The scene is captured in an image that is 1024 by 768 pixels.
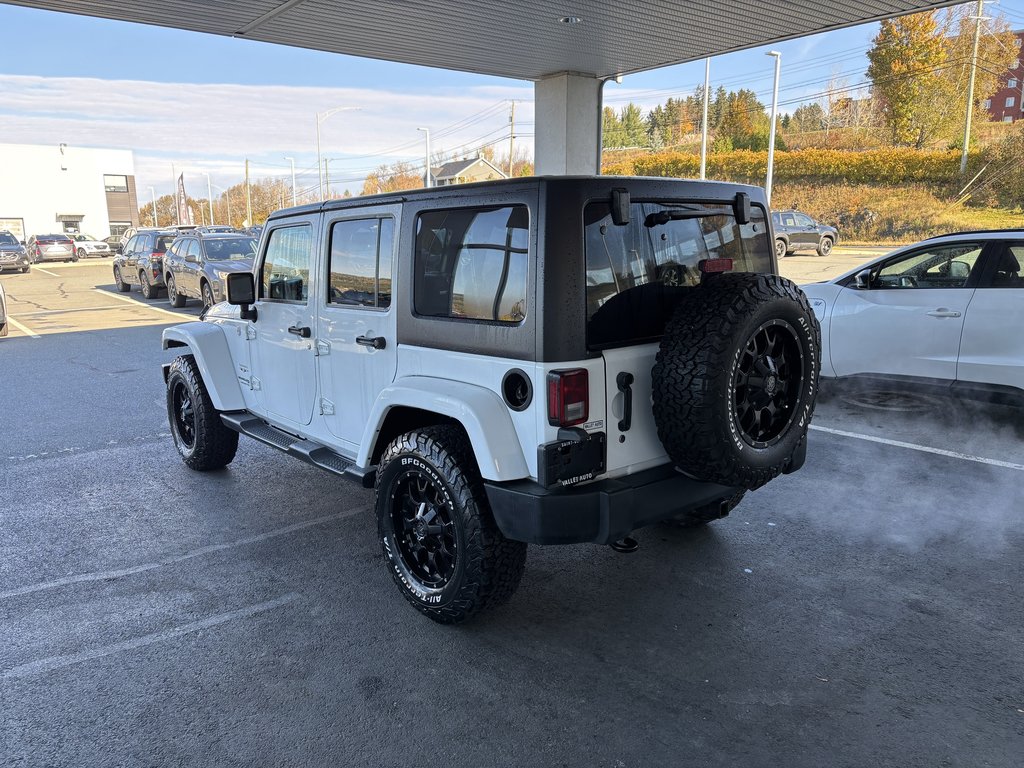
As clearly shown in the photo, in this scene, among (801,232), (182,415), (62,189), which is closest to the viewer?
(182,415)

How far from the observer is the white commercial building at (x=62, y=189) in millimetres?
63344

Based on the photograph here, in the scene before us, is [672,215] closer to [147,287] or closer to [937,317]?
[937,317]

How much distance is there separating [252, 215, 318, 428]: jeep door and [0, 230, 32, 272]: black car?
31.5 m

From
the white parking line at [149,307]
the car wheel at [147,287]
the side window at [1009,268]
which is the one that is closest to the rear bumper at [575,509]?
the side window at [1009,268]

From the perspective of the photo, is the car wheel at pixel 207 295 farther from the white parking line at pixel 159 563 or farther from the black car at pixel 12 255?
the black car at pixel 12 255

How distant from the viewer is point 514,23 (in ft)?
32.5

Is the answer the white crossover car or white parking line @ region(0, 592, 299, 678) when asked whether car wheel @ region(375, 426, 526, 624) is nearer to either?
white parking line @ region(0, 592, 299, 678)

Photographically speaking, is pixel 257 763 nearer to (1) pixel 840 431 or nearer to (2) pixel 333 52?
(1) pixel 840 431

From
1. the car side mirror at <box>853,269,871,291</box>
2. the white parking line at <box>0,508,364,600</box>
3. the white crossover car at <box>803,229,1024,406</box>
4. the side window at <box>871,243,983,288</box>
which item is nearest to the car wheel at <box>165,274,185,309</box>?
the white parking line at <box>0,508,364,600</box>

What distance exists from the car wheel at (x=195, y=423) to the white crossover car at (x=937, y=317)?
5.52 meters

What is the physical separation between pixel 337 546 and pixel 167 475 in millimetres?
2112

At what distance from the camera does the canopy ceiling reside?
8945mm

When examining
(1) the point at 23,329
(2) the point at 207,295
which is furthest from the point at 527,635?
(1) the point at 23,329

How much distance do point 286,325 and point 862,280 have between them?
5.41m
